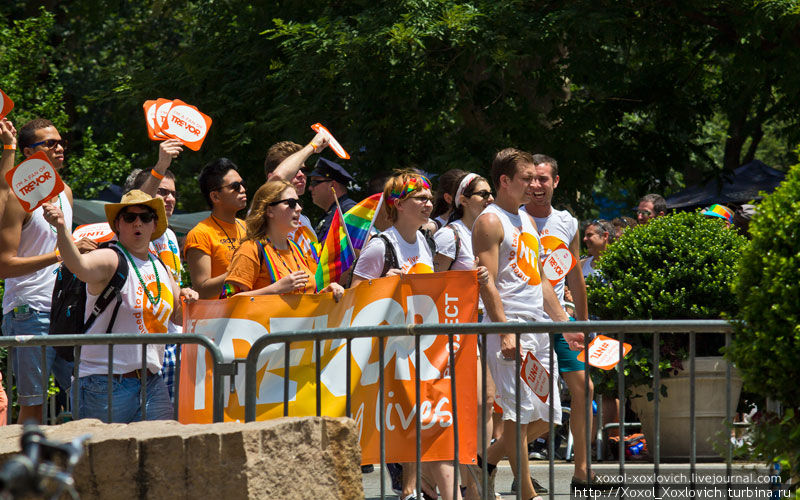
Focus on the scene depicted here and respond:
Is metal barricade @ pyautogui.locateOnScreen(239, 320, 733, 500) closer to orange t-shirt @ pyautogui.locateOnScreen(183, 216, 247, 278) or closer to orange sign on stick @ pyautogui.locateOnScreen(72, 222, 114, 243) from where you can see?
orange t-shirt @ pyautogui.locateOnScreen(183, 216, 247, 278)

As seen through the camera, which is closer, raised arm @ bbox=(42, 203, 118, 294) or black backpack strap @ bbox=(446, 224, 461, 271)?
raised arm @ bbox=(42, 203, 118, 294)

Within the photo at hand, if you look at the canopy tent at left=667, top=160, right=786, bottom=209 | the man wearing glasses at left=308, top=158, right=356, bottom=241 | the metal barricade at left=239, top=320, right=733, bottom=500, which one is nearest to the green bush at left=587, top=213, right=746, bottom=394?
the man wearing glasses at left=308, top=158, right=356, bottom=241

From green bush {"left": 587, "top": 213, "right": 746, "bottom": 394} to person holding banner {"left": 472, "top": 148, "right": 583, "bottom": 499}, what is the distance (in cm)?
193

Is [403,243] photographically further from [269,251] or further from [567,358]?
[567,358]

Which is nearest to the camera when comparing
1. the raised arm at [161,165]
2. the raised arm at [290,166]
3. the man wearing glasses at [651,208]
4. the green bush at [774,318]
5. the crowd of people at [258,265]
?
the green bush at [774,318]

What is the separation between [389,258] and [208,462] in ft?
7.85

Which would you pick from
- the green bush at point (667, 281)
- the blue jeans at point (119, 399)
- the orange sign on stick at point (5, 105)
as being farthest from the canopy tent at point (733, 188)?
the blue jeans at point (119, 399)

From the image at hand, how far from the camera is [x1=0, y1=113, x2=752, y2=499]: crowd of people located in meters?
6.02

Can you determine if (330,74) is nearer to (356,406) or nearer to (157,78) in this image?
(157,78)

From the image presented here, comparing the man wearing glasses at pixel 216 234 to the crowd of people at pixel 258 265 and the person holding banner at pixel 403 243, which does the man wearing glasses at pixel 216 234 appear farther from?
the person holding banner at pixel 403 243

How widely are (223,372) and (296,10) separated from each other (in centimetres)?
942

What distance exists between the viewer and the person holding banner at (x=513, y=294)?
20.8 feet

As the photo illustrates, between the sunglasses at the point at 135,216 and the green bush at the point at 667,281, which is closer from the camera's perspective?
the sunglasses at the point at 135,216

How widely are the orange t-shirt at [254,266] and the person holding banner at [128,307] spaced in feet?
0.85
